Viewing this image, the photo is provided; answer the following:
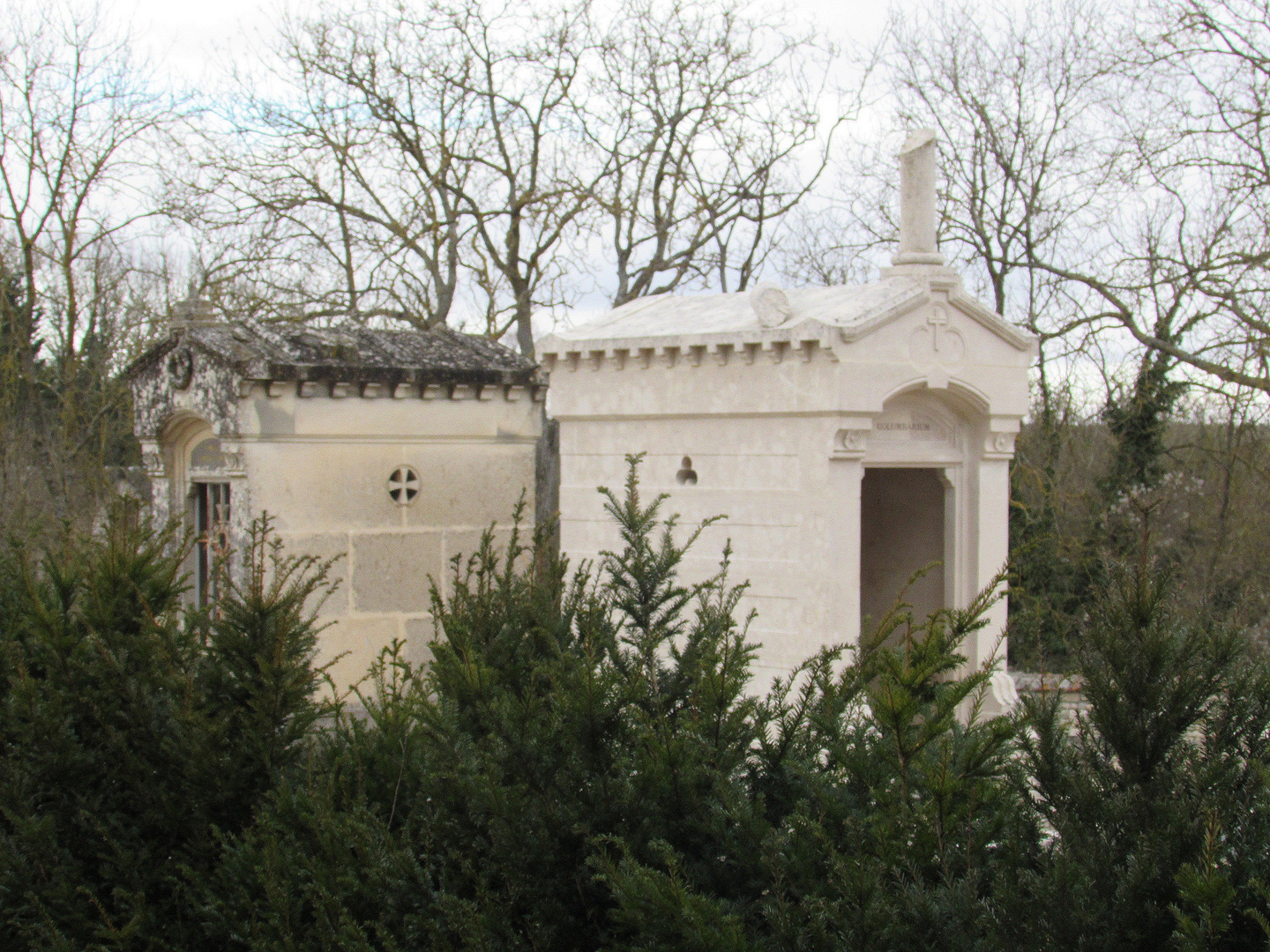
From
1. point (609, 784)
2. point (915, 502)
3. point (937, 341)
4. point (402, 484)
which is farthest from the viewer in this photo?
point (915, 502)

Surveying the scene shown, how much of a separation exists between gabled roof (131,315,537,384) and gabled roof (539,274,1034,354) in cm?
117

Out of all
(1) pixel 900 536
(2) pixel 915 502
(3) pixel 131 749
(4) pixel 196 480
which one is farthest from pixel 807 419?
(3) pixel 131 749

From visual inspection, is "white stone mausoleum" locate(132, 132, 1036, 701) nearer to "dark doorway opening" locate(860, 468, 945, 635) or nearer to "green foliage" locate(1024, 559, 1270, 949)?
"dark doorway opening" locate(860, 468, 945, 635)

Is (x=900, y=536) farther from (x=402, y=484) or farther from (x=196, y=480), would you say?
(x=196, y=480)

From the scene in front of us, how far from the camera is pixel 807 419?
28.3 ft

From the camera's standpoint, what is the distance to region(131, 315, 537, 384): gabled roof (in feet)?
25.1

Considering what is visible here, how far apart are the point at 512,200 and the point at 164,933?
15903 millimetres

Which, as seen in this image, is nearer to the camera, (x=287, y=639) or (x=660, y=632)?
(x=660, y=632)

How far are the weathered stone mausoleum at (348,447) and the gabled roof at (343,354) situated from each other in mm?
11

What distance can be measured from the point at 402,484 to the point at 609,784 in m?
4.85

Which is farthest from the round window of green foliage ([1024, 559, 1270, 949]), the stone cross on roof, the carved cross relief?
green foliage ([1024, 559, 1270, 949])

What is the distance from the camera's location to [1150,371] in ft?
49.3

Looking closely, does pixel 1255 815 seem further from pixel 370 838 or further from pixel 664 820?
pixel 370 838

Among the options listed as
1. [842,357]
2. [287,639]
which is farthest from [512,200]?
[287,639]
